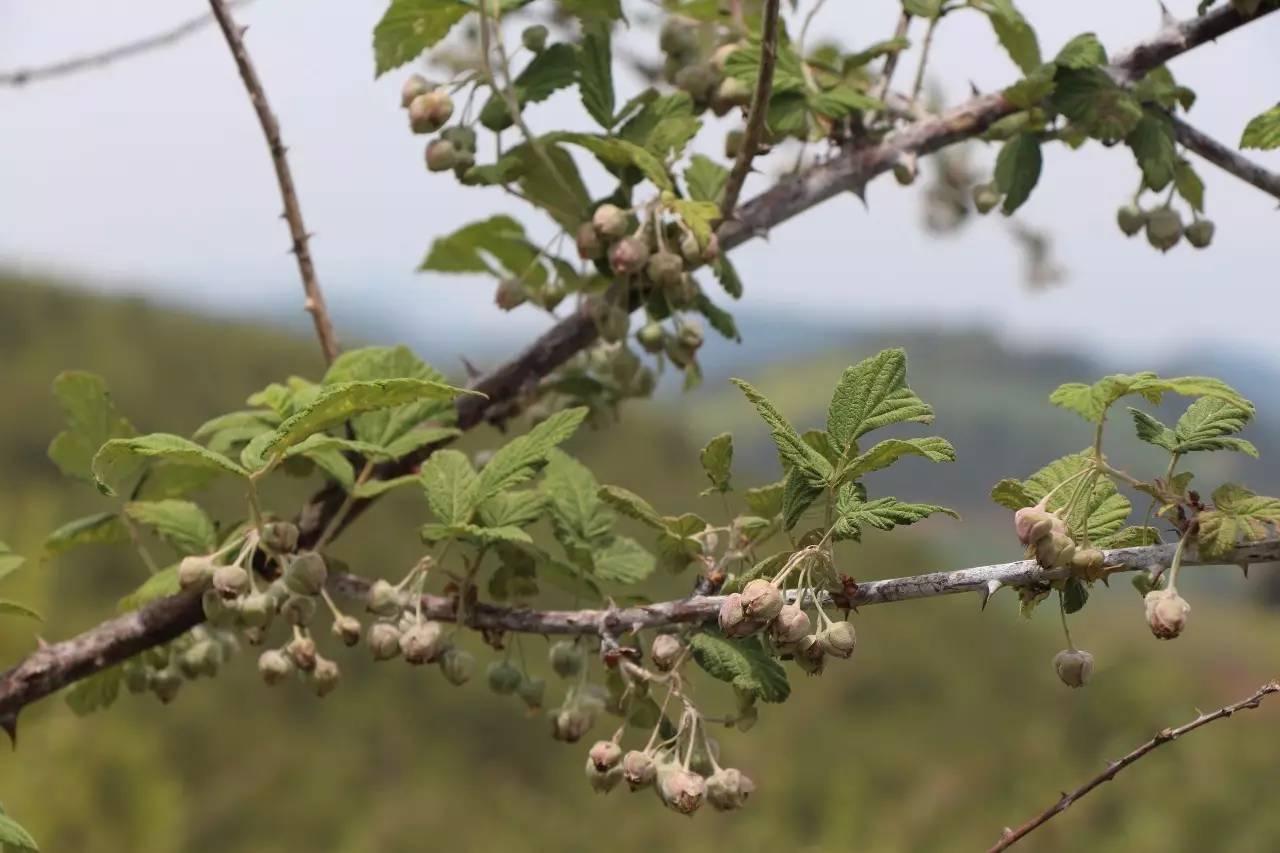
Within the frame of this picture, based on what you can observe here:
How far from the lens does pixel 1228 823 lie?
2.50 metres

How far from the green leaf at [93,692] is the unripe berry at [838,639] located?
0.52m

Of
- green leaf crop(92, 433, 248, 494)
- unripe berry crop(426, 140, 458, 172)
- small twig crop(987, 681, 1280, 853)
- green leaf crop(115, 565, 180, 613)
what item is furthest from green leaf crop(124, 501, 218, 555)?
small twig crop(987, 681, 1280, 853)

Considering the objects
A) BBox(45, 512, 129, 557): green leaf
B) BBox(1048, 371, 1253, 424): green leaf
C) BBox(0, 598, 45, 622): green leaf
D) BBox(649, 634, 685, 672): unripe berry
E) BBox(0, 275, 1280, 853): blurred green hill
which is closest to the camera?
BBox(1048, 371, 1253, 424): green leaf

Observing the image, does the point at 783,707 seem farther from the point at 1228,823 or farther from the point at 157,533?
the point at 157,533

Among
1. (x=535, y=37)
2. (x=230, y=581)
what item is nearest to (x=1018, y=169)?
(x=535, y=37)

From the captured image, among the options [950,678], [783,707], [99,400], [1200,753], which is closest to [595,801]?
[783,707]

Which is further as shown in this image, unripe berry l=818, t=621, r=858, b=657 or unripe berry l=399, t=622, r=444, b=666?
unripe berry l=399, t=622, r=444, b=666

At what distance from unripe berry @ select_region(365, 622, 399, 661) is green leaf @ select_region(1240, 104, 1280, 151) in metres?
0.48

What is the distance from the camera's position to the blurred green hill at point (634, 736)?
8.15 ft

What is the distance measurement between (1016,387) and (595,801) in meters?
4.48

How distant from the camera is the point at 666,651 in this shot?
0.51 m

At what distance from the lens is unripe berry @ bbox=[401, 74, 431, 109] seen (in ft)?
2.25

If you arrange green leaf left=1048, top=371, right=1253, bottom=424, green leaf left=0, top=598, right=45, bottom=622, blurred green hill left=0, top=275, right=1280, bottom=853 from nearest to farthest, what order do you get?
green leaf left=1048, top=371, right=1253, bottom=424 < green leaf left=0, top=598, right=45, bottom=622 < blurred green hill left=0, top=275, right=1280, bottom=853

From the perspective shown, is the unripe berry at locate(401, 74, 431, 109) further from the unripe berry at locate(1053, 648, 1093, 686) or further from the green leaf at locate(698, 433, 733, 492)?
the unripe berry at locate(1053, 648, 1093, 686)
